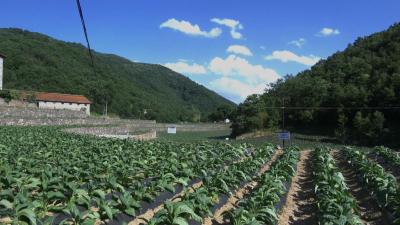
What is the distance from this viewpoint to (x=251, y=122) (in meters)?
78.4

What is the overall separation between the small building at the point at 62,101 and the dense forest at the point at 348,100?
2602 cm

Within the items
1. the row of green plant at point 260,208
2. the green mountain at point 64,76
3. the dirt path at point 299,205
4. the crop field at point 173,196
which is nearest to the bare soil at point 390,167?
the crop field at point 173,196

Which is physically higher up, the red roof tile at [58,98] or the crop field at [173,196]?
the red roof tile at [58,98]

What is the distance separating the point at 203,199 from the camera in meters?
9.37

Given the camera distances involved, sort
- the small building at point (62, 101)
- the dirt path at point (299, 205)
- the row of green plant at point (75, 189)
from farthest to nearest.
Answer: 1. the small building at point (62, 101)
2. the dirt path at point (299, 205)
3. the row of green plant at point (75, 189)

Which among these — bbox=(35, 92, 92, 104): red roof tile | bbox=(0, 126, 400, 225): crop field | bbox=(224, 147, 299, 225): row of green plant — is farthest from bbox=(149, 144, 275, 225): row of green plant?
bbox=(35, 92, 92, 104): red roof tile

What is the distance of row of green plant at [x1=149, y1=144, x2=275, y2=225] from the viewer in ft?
24.5

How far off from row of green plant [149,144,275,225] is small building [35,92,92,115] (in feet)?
189

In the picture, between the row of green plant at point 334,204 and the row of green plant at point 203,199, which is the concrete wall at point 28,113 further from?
the row of green plant at point 334,204

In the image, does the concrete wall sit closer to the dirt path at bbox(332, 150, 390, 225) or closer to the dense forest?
the dirt path at bbox(332, 150, 390, 225)

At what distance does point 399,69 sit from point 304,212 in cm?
6705

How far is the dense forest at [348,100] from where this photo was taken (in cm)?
6538

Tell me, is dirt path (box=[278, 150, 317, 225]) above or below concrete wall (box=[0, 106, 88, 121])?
below

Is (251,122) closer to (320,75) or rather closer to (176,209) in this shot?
(320,75)
